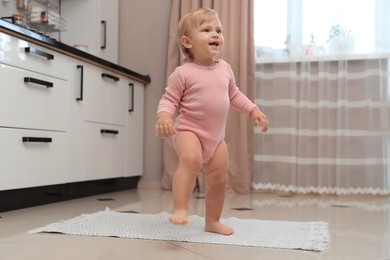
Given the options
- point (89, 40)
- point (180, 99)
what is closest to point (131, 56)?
point (89, 40)

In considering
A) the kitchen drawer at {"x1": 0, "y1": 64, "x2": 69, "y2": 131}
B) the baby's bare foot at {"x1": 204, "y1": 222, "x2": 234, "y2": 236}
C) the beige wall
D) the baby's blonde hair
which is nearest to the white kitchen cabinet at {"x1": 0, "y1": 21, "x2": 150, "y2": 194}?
the kitchen drawer at {"x1": 0, "y1": 64, "x2": 69, "y2": 131}

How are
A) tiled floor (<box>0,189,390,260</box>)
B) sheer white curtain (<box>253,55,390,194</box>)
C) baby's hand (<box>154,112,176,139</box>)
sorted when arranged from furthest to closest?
sheer white curtain (<box>253,55,390,194</box>) → baby's hand (<box>154,112,176,139</box>) → tiled floor (<box>0,189,390,260</box>)

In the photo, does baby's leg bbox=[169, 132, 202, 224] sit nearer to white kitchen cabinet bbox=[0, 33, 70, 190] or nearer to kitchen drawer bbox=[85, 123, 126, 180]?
white kitchen cabinet bbox=[0, 33, 70, 190]

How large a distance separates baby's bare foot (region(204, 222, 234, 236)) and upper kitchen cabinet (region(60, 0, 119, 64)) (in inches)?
83.6

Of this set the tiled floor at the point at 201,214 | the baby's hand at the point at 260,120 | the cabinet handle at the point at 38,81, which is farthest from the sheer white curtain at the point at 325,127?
the baby's hand at the point at 260,120

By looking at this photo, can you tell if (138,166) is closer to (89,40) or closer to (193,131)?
(89,40)

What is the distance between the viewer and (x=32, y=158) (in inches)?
89.7

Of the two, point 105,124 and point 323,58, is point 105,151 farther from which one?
point 323,58

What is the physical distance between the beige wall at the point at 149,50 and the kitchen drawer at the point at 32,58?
3.56 ft

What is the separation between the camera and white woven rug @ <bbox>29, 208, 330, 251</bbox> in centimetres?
146

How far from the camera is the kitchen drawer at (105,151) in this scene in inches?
112

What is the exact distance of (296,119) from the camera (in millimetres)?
3250

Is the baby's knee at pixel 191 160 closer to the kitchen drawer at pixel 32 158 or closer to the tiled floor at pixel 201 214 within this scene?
the tiled floor at pixel 201 214

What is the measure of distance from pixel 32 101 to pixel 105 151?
2.77ft
